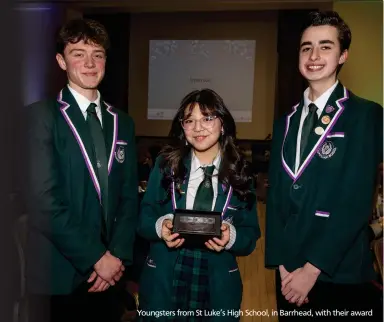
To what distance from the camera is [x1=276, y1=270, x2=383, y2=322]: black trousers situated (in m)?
0.88

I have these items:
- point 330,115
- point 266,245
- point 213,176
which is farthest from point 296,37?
point 266,245

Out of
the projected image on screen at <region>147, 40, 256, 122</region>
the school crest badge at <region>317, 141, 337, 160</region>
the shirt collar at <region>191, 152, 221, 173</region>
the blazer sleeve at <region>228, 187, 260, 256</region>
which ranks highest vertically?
the projected image on screen at <region>147, 40, 256, 122</region>

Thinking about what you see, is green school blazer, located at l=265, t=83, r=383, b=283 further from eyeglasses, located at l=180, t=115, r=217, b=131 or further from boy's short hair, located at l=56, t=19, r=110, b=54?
boy's short hair, located at l=56, t=19, r=110, b=54

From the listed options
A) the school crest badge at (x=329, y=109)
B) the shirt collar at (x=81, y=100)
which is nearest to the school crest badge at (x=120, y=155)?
the shirt collar at (x=81, y=100)

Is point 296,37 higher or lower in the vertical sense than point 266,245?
higher

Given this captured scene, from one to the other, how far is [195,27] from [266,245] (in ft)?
1.56

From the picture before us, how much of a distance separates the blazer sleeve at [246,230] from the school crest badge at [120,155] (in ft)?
0.86

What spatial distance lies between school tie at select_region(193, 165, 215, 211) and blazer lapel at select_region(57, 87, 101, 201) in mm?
206

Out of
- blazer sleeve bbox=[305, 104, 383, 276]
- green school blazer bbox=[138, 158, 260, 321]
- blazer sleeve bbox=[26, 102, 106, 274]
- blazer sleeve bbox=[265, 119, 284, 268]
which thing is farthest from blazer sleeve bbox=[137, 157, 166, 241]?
blazer sleeve bbox=[305, 104, 383, 276]

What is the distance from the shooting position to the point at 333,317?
0.90 meters

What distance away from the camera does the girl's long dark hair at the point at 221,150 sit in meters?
0.85

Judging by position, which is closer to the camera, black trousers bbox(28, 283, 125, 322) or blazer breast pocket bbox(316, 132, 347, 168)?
blazer breast pocket bbox(316, 132, 347, 168)

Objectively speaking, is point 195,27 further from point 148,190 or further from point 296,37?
point 148,190

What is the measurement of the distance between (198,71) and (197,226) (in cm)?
32
